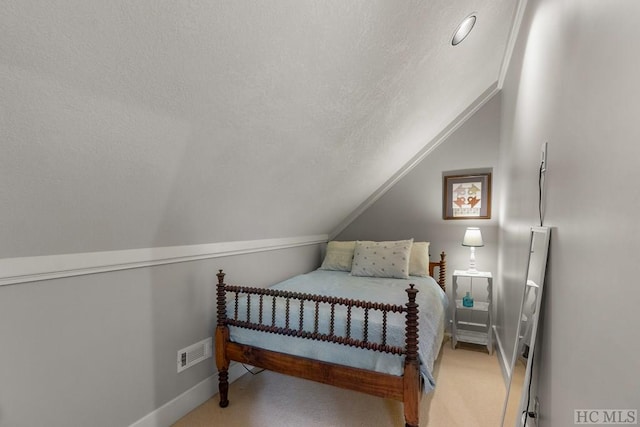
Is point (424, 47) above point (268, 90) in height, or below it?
above

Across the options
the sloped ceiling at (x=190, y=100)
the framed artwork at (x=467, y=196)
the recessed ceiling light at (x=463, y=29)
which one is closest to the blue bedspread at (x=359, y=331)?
the sloped ceiling at (x=190, y=100)

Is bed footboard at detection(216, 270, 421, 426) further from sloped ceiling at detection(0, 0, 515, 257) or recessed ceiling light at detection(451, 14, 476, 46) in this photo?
recessed ceiling light at detection(451, 14, 476, 46)

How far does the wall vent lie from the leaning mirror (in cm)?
186

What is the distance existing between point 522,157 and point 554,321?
1196 millimetres

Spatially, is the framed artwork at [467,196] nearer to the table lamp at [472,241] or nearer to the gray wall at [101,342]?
the table lamp at [472,241]

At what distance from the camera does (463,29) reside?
201 centimetres

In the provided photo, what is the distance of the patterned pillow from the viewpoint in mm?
3189

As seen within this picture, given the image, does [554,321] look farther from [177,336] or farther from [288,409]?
[177,336]

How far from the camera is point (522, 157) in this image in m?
2.14

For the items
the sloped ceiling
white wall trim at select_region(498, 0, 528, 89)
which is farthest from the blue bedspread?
white wall trim at select_region(498, 0, 528, 89)

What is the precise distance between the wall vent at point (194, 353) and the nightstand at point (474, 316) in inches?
88.8

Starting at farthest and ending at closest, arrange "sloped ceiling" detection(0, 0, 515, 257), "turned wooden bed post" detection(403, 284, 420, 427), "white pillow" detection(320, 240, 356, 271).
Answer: "white pillow" detection(320, 240, 356, 271) < "turned wooden bed post" detection(403, 284, 420, 427) < "sloped ceiling" detection(0, 0, 515, 257)

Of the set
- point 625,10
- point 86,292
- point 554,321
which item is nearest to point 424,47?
point 625,10

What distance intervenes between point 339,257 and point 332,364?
1789mm
